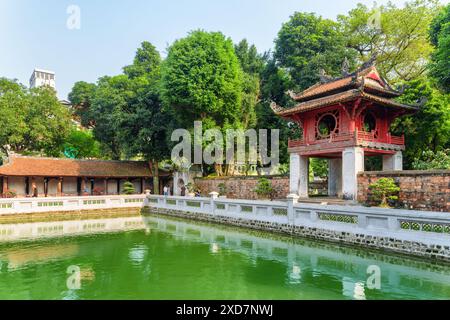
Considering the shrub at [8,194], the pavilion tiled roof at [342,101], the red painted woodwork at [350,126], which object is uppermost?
the pavilion tiled roof at [342,101]

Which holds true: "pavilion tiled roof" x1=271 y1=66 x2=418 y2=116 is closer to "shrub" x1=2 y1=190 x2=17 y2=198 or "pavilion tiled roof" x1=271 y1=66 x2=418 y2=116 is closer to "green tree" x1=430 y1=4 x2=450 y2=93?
"green tree" x1=430 y1=4 x2=450 y2=93

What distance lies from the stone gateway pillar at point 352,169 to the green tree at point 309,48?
977 centimetres

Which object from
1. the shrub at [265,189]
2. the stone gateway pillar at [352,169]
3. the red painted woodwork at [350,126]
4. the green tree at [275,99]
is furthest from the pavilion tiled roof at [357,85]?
the green tree at [275,99]

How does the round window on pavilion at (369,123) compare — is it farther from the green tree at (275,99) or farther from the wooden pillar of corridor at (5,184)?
the wooden pillar of corridor at (5,184)

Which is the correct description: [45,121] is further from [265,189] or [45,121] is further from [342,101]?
[342,101]

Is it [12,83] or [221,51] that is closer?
[221,51]

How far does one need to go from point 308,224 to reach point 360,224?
2282mm

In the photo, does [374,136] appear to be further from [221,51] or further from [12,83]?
[12,83]

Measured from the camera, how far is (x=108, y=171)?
29.1m

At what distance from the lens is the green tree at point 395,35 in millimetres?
28438

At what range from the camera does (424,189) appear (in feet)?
43.4

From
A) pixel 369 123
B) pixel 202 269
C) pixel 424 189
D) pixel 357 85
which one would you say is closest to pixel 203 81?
pixel 357 85
